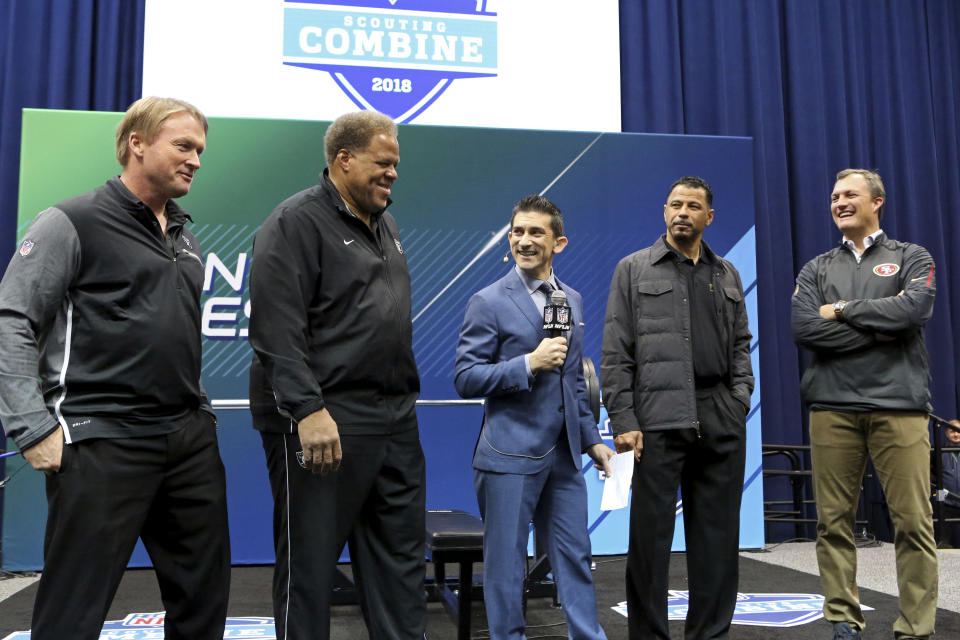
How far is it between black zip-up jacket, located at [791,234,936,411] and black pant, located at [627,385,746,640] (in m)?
0.51

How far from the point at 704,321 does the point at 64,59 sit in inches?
190

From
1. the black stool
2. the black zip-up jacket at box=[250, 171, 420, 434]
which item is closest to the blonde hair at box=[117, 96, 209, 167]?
the black zip-up jacket at box=[250, 171, 420, 434]

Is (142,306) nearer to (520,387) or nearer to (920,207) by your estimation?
(520,387)

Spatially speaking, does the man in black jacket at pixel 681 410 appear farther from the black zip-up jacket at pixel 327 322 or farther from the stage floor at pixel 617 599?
the black zip-up jacket at pixel 327 322

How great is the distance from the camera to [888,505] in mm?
2936

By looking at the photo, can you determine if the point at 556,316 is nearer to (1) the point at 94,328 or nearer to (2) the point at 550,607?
(1) the point at 94,328

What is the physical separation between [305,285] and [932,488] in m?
5.30

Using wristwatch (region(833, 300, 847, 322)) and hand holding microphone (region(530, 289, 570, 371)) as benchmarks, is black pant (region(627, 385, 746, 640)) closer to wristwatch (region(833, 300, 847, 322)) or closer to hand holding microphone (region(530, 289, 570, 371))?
hand holding microphone (region(530, 289, 570, 371))

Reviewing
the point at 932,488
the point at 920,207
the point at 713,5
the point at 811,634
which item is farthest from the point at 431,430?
the point at 920,207

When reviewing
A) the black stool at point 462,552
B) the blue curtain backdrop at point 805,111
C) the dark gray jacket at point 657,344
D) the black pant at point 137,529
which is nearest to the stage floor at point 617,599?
the black stool at point 462,552

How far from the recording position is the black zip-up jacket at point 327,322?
6.28ft

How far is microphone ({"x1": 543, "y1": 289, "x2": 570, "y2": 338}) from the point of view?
8.22 ft

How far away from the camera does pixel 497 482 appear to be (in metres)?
2.51

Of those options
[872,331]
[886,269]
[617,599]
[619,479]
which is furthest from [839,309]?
[617,599]
